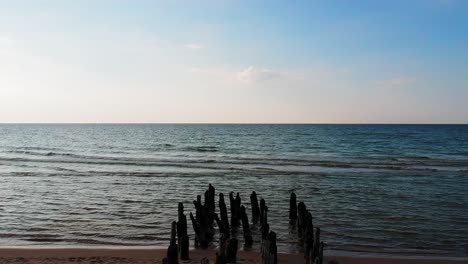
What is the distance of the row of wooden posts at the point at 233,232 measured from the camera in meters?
11.4

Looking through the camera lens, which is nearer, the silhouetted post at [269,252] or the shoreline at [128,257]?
the silhouetted post at [269,252]

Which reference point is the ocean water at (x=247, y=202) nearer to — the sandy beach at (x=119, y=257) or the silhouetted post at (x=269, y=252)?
the sandy beach at (x=119, y=257)

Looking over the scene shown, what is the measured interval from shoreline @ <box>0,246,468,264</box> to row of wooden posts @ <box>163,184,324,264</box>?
658mm

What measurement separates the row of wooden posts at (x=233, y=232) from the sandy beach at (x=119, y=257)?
65 centimetres

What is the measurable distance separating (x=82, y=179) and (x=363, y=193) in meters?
19.2

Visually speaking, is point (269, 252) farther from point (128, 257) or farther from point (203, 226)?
point (203, 226)

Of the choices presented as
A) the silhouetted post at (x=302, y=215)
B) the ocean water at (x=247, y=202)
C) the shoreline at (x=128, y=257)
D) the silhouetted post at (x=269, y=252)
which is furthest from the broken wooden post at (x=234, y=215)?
the silhouetted post at (x=269, y=252)

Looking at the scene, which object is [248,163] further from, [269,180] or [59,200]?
[59,200]

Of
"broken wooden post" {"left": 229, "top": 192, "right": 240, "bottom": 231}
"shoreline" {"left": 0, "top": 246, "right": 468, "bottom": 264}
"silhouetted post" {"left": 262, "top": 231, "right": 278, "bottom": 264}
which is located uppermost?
"silhouetted post" {"left": 262, "top": 231, "right": 278, "bottom": 264}

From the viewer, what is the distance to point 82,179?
108 feet

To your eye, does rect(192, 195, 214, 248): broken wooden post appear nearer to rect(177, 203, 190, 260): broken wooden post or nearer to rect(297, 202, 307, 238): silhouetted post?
rect(177, 203, 190, 260): broken wooden post

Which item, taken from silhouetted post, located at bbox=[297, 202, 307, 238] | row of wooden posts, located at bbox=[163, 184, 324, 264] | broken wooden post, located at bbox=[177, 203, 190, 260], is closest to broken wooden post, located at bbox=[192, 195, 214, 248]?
row of wooden posts, located at bbox=[163, 184, 324, 264]

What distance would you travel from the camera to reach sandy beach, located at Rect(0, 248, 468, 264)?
44.9 feet

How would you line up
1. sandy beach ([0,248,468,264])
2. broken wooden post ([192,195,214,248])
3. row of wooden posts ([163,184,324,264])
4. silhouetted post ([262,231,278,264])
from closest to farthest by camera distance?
silhouetted post ([262,231,278,264]) → row of wooden posts ([163,184,324,264]) → sandy beach ([0,248,468,264]) → broken wooden post ([192,195,214,248])
